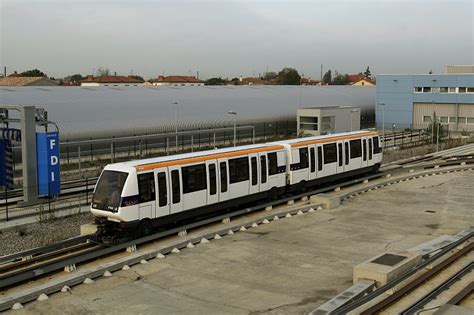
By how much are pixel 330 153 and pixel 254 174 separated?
628 centimetres

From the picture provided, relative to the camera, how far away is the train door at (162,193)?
17.2 m

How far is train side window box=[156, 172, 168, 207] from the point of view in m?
17.3

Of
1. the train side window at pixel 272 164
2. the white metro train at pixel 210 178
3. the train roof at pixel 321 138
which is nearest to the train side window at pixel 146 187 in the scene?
the white metro train at pixel 210 178

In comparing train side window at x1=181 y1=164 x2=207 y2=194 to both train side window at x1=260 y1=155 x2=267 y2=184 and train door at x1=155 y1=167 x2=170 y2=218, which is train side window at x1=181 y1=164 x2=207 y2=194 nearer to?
train door at x1=155 y1=167 x2=170 y2=218

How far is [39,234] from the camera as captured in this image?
18.5m

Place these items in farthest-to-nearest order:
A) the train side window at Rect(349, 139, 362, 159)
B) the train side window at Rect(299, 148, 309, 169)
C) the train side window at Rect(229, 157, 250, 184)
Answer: the train side window at Rect(349, 139, 362, 159) < the train side window at Rect(299, 148, 309, 169) < the train side window at Rect(229, 157, 250, 184)

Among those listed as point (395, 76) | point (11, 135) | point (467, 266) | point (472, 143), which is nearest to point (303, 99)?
point (395, 76)

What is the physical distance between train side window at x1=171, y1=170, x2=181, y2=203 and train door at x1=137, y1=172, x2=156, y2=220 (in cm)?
86

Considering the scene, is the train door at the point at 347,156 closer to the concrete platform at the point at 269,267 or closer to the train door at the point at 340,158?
the train door at the point at 340,158

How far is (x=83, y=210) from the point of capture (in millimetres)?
22438

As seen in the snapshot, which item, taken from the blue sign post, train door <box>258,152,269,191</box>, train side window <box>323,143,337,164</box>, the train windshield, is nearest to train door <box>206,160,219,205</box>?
train door <box>258,152,269,191</box>

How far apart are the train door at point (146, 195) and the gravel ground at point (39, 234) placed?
121 inches

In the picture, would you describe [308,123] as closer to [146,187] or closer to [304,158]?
[304,158]

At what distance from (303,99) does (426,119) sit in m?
15.8
